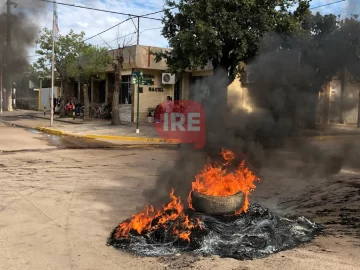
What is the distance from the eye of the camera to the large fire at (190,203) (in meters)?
4.13

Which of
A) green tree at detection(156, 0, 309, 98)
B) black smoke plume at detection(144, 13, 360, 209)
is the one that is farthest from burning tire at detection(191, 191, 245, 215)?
green tree at detection(156, 0, 309, 98)

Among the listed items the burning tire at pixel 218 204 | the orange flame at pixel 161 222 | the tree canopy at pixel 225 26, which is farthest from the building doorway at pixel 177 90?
the burning tire at pixel 218 204

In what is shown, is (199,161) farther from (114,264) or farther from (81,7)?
(81,7)

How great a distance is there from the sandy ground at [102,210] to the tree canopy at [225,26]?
4663 mm

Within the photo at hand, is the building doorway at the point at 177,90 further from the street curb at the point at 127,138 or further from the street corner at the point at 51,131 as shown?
the street curb at the point at 127,138

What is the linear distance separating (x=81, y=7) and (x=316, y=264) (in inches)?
664

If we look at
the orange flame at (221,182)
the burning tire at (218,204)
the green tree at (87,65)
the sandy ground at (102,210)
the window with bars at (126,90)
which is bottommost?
the sandy ground at (102,210)

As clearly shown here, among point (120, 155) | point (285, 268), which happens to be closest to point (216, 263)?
point (285, 268)

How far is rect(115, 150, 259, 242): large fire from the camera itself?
413cm

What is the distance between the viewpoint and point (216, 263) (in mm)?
3506

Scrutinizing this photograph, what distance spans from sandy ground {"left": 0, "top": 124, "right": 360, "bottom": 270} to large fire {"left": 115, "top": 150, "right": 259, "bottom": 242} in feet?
1.16

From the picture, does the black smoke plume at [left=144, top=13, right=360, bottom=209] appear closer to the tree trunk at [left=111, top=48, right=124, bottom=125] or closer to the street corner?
the street corner

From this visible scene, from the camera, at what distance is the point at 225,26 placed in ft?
38.9

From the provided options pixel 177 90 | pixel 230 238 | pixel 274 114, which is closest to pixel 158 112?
pixel 177 90
